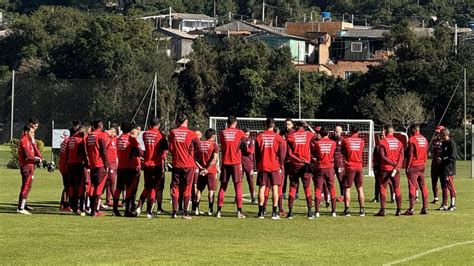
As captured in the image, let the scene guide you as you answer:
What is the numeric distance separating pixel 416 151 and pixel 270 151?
3.84 meters

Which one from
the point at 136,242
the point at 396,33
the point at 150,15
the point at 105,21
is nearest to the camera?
the point at 136,242

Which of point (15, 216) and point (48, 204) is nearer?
point (15, 216)

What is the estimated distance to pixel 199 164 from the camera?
25188 millimetres

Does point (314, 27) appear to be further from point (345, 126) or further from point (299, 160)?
point (299, 160)

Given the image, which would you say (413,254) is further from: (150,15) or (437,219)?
(150,15)

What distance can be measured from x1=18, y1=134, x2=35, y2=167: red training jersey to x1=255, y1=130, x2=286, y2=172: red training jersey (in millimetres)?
4916

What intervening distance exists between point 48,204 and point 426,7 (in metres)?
144

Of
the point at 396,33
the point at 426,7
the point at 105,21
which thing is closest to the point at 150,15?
the point at 426,7

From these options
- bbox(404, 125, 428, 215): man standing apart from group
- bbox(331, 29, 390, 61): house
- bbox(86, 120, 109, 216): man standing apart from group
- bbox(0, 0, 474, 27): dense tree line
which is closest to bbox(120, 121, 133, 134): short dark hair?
bbox(86, 120, 109, 216): man standing apart from group

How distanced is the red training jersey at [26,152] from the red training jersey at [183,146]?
3.14m

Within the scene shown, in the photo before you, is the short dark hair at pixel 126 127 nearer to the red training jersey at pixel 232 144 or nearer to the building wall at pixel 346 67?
the red training jersey at pixel 232 144

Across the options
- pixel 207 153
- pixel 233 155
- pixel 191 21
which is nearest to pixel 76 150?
pixel 207 153

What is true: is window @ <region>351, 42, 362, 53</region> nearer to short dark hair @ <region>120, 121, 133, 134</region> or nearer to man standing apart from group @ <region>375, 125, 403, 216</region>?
man standing apart from group @ <region>375, 125, 403, 216</region>

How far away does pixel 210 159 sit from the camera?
25.0m
